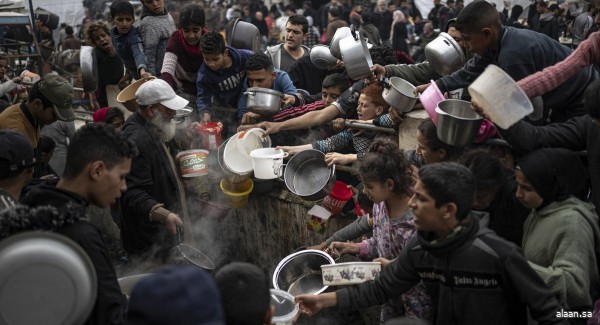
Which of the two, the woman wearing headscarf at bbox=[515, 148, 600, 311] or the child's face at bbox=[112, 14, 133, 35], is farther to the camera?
the child's face at bbox=[112, 14, 133, 35]

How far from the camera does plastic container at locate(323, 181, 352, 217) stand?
5555mm

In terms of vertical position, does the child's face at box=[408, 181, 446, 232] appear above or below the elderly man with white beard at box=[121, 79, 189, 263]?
above

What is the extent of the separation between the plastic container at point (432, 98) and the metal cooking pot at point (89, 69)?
478cm

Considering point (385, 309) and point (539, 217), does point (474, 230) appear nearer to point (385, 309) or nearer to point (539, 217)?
point (539, 217)

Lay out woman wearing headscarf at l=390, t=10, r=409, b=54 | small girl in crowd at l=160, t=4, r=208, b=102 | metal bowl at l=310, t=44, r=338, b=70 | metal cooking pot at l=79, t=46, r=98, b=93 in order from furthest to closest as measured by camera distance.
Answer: woman wearing headscarf at l=390, t=10, r=409, b=54
metal cooking pot at l=79, t=46, r=98, b=93
metal bowl at l=310, t=44, r=338, b=70
small girl in crowd at l=160, t=4, r=208, b=102

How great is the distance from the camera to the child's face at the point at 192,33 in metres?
7.43

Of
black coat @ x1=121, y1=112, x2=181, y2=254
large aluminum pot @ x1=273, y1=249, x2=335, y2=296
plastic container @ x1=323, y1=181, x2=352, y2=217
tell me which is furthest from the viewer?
plastic container @ x1=323, y1=181, x2=352, y2=217

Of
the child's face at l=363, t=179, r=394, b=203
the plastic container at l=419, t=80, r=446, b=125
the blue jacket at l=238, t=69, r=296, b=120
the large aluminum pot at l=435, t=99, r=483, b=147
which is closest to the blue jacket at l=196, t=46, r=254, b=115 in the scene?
the blue jacket at l=238, t=69, r=296, b=120

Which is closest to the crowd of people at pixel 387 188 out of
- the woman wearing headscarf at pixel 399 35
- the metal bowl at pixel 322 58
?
the metal bowl at pixel 322 58

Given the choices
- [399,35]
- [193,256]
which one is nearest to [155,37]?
[193,256]

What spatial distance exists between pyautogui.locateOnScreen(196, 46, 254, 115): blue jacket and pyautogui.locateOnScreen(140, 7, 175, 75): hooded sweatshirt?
1.37m

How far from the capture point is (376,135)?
5672 millimetres

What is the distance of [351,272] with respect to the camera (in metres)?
3.83

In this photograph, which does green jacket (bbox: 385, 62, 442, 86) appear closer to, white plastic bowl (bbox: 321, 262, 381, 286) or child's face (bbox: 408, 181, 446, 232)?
white plastic bowl (bbox: 321, 262, 381, 286)
